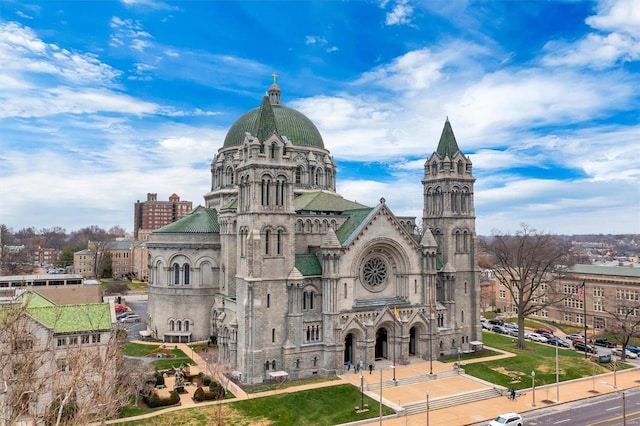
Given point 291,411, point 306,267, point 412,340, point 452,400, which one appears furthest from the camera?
point 412,340

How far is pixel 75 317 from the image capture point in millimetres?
42469

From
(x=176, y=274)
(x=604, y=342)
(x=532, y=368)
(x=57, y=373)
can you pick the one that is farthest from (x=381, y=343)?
(x=57, y=373)

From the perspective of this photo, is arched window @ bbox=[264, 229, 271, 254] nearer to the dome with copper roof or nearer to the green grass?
the green grass

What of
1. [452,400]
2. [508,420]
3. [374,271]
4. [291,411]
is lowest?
[452,400]

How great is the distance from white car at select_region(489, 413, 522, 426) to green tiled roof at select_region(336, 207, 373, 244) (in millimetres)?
23560

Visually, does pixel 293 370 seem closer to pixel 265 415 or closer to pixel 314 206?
pixel 265 415

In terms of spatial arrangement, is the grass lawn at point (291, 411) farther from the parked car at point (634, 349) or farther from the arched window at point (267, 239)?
the parked car at point (634, 349)

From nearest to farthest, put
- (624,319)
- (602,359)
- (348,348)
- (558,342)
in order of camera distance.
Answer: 1. (348,348)
2. (602,359)
3. (624,319)
4. (558,342)

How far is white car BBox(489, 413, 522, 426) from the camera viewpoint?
37.6 m

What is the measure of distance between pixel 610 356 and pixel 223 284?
49.3 m

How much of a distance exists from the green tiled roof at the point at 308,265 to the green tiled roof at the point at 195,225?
18.9 m

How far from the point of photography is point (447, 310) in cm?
5997

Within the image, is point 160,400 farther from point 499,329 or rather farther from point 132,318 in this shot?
point 499,329

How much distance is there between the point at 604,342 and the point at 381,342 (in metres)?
35.1
